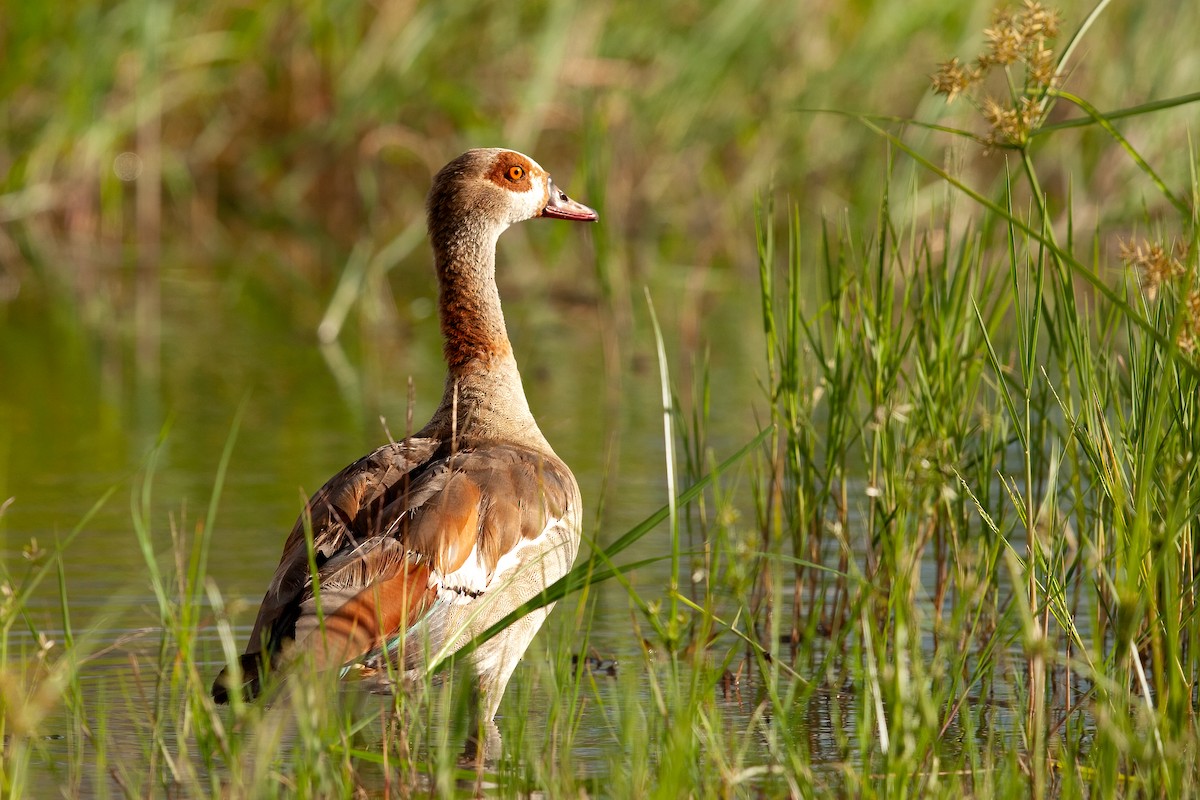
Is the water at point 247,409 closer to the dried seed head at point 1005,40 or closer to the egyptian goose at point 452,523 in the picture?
the egyptian goose at point 452,523

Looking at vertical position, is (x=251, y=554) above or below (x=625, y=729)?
above

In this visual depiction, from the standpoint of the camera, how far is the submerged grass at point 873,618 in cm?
317

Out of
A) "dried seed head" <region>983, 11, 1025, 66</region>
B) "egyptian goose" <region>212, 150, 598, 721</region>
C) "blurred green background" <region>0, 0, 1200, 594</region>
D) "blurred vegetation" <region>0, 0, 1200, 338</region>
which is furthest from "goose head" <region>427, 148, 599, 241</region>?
"blurred vegetation" <region>0, 0, 1200, 338</region>

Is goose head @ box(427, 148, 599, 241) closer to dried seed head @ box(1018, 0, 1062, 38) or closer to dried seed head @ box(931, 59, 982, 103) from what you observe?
dried seed head @ box(931, 59, 982, 103)

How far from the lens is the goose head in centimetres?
515

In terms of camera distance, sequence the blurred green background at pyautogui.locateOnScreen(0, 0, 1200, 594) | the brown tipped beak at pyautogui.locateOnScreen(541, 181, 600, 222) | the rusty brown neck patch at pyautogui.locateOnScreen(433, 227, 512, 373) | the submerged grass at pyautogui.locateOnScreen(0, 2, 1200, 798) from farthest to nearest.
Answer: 1. the blurred green background at pyautogui.locateOnScreen(0, 0, 1200, 594)
2. the brown tipped beak at pyautogui.locateOnScreen(541, 181, 600, 222)
3. the rusty brown neck patch at pyautogui.locateOnScreen(433, 227, 512, 373)
4. the submerged grass at pyautogui.locateOnScreen(0, 2, 1200, 798)

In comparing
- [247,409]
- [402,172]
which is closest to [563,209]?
[247,409]

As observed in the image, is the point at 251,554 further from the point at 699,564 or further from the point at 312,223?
the point at 312,223

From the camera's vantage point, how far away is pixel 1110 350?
4426 millimetres

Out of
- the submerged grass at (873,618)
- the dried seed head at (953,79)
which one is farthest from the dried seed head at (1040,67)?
the dried seed head at (953,79)

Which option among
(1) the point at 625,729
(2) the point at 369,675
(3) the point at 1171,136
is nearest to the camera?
(1) the point at 625,729

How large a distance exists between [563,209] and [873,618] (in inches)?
76.9

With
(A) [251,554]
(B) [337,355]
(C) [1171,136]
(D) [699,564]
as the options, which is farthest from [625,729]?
(C) [1171,136]

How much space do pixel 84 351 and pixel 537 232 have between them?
15.4 feet
